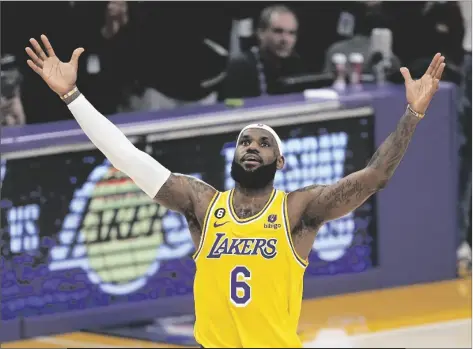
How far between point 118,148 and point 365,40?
5.95m

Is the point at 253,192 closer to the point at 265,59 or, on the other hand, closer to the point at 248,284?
the point at 248,284

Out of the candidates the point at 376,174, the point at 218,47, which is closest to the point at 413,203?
the point at 218,47

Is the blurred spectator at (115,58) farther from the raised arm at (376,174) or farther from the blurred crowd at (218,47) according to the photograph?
the raised arm at (376,174)

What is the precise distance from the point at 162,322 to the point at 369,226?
6.26 feet

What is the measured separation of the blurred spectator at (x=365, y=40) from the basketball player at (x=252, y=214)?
5.29 metres

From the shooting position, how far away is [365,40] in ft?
39.2

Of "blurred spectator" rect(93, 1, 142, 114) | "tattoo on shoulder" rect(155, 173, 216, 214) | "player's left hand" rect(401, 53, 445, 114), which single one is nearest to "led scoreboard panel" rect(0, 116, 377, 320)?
"blurred spectator" rect(93, 1, 142, 114)

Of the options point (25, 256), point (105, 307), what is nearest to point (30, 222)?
point (25, 256)

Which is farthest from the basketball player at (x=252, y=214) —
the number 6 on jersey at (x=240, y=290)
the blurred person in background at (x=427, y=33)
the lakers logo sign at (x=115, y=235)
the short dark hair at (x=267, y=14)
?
the blurred person in background at (x=427, y=33)

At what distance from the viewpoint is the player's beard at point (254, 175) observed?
20.5 ft

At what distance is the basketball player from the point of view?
6.14 meters

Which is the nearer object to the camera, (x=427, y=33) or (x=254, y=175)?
(x=254, y=175)

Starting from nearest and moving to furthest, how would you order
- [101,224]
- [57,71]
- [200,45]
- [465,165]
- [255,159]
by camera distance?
[255,159], [57,71], [101,224], [465,165], [200,45]

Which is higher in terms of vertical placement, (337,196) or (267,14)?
(267,14)
